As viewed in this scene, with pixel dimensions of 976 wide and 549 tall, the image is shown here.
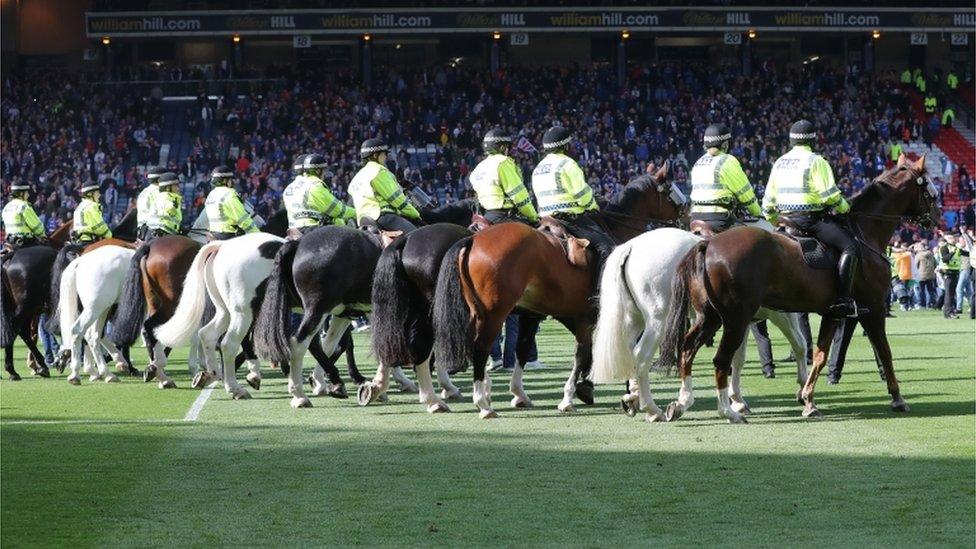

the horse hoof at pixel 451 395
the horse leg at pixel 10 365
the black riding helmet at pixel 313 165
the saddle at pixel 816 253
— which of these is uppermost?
the black riding helmet at pixel 313 165

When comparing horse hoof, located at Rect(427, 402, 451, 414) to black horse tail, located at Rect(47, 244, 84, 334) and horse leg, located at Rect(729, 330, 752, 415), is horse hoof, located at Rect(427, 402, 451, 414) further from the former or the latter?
black horse tail, located at Rect(47, 244, 84, 334)

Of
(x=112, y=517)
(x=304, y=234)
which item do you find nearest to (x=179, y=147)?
(x=304, y=234)

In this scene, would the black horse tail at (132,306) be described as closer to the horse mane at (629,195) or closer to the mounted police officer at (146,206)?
the mounted police officer at (146,206)

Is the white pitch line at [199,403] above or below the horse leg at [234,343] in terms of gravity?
below

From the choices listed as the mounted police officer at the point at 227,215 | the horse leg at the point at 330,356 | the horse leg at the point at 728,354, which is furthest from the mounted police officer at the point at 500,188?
the mounted police officer at the point at 227,215

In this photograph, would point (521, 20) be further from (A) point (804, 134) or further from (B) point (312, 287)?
(A) point (804, 134)

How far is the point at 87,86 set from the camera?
182ft

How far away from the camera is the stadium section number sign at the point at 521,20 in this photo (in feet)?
184

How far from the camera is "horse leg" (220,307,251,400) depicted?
55.2ft

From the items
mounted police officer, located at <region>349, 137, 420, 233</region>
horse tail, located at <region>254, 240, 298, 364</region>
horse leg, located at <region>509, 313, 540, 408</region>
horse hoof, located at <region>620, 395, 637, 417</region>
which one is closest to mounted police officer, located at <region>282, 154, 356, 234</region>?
mounted police officer, located at <region>349, 137, 420, 233</region>

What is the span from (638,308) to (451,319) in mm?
1721

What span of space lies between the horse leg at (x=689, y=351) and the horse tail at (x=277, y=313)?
4031 mm

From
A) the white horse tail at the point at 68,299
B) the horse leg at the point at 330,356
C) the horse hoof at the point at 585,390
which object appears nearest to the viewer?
the horse hoof at the point at 585,390

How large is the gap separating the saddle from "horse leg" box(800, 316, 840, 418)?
53 centimetres
